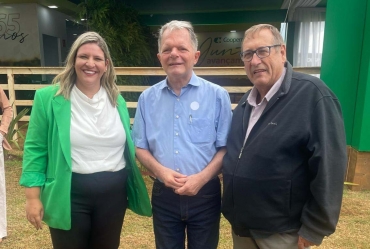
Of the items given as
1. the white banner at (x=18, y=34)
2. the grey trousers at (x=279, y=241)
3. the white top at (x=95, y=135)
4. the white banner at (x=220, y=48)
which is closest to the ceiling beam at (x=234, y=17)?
the white banner at (x=220, y=48)

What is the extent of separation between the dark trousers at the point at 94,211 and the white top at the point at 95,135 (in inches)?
2.2

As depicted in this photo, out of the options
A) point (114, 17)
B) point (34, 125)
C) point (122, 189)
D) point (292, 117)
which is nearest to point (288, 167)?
point (292, 117)

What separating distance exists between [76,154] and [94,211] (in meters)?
0.34

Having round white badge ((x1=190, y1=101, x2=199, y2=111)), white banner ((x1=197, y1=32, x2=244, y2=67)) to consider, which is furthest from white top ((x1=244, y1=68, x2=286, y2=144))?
white banner ((x1=197, y1=32, x2=244, y2=67))

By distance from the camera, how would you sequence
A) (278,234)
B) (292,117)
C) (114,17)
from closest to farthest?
(292,117)
(278,234)
(114,17)

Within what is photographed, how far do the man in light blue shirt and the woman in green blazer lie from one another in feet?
0.69

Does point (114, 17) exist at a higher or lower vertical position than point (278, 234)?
higher

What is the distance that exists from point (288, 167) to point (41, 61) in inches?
391

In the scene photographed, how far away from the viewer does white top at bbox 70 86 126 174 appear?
1.75 m

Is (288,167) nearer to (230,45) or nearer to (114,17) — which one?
(114,17)

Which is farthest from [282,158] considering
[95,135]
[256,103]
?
[95,135]

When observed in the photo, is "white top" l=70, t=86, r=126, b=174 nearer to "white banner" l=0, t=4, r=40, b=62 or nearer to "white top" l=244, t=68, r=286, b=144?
"white top" l=244, t=68, r=286, b=144

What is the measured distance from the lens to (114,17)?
7.27 meters

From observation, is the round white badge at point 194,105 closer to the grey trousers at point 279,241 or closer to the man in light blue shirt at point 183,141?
the man in light blue shirt at point 183,141
